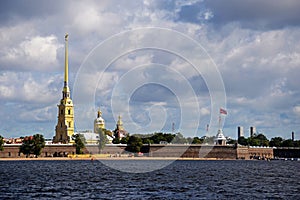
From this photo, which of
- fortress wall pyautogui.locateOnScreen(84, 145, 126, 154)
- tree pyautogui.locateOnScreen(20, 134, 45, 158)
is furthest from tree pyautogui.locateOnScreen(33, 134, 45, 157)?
fortress wall pyautogui.locateOnScreen(84, 145, 126, 154)

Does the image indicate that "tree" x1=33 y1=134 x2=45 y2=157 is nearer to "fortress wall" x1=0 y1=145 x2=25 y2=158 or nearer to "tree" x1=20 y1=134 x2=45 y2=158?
"tree" x1=20 y1=134 x2=45 y2=158

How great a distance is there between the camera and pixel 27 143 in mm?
169250

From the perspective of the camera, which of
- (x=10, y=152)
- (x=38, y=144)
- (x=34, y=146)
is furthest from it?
(x=10, y=152)

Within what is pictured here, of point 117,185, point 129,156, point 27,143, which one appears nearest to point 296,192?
point 117,185

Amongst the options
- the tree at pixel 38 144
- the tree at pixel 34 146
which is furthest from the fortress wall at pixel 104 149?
the tree at pixel 34 146

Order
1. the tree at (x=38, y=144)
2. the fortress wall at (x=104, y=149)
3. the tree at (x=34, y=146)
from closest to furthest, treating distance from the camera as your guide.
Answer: the tree at (x=38, y=144) < the tree at (x=34, y=146) < the fortress wall at (x=104, y=149)

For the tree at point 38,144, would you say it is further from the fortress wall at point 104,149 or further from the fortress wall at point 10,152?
the fortress wall at point 104,149

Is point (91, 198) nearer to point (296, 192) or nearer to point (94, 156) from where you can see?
point (296, 192)

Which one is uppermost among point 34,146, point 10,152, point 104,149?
point 34,146

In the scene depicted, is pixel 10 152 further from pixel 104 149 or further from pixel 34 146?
pixel 104 149

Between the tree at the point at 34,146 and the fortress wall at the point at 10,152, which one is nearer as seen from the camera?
the tree at the point at 34,146

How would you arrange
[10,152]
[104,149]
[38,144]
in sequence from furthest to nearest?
[104,149] < [10,152] < [38,144]

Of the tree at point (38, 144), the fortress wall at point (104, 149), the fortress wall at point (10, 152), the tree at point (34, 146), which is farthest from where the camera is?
the fortress wall at point (104, 149)

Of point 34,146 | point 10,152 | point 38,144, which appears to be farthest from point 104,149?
point 10,152
